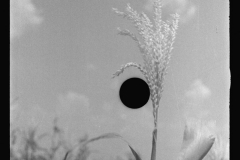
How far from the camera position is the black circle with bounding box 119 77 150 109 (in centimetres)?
214

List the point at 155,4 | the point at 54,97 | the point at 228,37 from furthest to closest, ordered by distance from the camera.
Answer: the point at 228,37
the point at 155,4
the point at 54,97

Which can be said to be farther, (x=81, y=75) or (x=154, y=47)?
(x=154, y=47)

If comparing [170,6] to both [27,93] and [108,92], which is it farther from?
[27,93]

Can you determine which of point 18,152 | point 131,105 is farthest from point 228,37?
point 18,152

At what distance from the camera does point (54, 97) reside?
6.82ft

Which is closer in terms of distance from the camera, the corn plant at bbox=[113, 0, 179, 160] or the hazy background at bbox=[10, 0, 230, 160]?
the hazy background at bbox=[10, 0, 230, 160]

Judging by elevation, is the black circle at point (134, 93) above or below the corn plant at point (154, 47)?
below

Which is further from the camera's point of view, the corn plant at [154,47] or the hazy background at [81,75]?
the corn plant at [154,47]

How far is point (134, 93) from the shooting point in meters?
2.16

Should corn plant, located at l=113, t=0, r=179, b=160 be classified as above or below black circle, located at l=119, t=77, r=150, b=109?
above

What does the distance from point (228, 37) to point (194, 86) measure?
1.63 feet

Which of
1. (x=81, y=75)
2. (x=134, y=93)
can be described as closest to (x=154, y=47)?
(x=134, y=93)

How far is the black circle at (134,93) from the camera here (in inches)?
84.4

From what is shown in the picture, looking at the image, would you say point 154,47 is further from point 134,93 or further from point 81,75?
point 81,75
